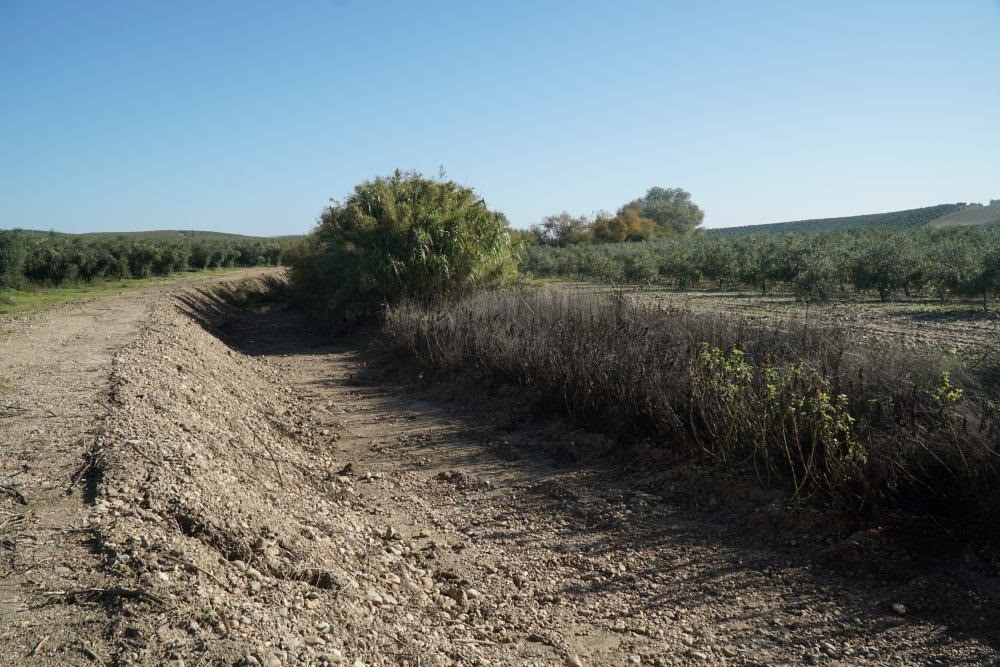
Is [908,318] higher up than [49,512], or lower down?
higher up

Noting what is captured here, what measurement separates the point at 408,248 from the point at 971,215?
7033 centimetres

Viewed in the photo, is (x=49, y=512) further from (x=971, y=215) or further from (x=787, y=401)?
(x=971, y=215)

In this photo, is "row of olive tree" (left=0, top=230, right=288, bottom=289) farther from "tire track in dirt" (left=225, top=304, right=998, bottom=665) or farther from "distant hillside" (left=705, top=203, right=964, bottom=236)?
"distant hillside" (left=705, top=203, right=964, bottom=236)

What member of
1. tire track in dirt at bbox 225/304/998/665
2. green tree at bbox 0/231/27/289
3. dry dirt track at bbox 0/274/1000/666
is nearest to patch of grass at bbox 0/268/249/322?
green tree at bbox 0/231/27/289

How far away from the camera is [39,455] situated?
15.0 ft

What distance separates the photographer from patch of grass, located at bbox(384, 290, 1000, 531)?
4672mm

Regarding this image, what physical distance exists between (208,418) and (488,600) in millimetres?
3963

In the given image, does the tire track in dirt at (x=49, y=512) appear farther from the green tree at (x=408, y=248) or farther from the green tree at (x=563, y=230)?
the green tree at (x=563, y=230)

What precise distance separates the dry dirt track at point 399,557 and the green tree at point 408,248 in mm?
8802

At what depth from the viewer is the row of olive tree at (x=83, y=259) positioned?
19.7 meters

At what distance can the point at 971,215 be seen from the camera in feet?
218

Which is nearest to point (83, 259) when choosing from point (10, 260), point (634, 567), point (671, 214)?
point (10, 260)

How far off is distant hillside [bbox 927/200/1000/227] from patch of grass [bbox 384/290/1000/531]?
6701 centimetres

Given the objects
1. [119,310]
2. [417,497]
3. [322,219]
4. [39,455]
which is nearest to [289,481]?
[417,497]
